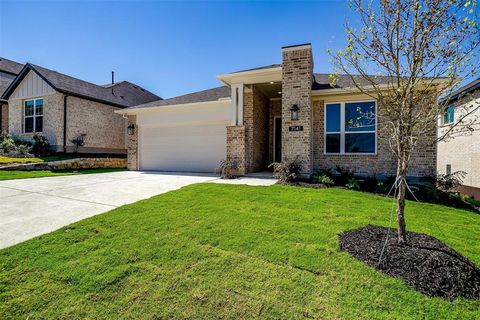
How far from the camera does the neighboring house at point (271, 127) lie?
8641mm

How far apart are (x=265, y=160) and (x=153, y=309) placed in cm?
1028

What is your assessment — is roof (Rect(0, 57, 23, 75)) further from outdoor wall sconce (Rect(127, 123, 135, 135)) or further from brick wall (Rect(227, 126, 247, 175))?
brick wall (Rect(227, 126, 247, 175))

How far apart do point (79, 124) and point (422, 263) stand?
18.7 metres

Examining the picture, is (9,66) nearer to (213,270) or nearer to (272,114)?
(272,114)

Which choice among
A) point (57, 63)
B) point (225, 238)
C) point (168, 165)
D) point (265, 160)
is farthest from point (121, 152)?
point (225, 238)

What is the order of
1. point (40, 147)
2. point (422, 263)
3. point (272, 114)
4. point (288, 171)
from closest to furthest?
point (422, 263) → point (288, 171) → point (272, 114) → point (40, 147)

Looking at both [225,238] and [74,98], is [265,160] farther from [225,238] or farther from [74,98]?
[74,98]

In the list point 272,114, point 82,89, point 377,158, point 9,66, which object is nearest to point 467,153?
point 377,158

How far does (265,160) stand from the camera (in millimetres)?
12234

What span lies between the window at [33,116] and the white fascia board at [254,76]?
14019 millimetres

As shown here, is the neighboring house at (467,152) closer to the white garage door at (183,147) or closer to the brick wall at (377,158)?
the brick wall at (377,158)

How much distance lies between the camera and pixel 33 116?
16438 mm

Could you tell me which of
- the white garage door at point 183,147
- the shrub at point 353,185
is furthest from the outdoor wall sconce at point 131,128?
the shrub at point 353,185

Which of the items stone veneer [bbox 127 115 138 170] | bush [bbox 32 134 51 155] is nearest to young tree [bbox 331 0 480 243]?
stone veneer [bbox 127 115 138 170]
